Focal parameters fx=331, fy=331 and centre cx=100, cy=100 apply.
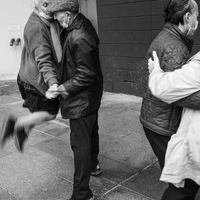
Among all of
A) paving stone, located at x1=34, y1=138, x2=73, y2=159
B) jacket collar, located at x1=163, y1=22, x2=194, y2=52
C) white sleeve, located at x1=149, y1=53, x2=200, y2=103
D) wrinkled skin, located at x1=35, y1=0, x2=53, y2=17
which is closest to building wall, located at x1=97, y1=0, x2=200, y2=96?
paving stone, located at x1=34, y1=138, x2=73, y2=159

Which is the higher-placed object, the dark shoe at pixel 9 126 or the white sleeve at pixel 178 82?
the white sleeve at pixel 178 82

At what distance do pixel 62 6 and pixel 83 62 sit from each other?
519 millimetres

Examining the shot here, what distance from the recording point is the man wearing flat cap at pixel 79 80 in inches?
113

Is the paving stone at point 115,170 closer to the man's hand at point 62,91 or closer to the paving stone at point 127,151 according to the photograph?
the paving stone at point 127,151

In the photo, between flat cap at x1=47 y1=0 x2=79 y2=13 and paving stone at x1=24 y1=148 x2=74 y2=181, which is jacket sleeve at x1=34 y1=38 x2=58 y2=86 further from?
paving stone at x1=24 y1=148 x2=74 y2=181

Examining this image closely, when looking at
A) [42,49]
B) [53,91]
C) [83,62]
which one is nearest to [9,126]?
[53,91]

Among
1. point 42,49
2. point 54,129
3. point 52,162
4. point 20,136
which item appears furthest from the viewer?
point 54,129

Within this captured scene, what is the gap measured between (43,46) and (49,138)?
2.15 meters

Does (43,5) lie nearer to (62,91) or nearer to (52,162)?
(62,91)

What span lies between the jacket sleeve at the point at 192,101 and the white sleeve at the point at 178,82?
0.03 metres

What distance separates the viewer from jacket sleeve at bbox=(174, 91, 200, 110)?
2131mm

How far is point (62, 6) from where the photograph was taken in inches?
113

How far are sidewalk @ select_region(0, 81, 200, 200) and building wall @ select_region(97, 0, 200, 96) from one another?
148 cm

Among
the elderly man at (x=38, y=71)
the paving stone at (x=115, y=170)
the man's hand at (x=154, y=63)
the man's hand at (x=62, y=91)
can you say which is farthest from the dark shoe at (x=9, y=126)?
the man's hand at (x=154, y=63)
